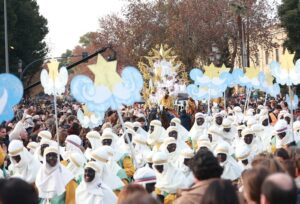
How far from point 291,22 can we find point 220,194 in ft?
146

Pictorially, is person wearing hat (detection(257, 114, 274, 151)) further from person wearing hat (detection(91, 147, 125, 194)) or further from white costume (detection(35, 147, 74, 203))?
white costume (detection(35, 147, 74, 203))

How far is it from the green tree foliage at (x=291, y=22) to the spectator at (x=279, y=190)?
4338 cm

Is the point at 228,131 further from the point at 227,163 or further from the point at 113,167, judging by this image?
the point at 113,167

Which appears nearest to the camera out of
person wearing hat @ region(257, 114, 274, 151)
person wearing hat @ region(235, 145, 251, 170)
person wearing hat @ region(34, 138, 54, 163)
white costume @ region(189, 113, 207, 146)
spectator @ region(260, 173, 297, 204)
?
spectator @ region(260, 173, 297, 204)

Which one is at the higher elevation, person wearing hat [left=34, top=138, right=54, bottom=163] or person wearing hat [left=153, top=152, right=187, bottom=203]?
person wearing hat [left=34, top=138, right=54, bottom=163]

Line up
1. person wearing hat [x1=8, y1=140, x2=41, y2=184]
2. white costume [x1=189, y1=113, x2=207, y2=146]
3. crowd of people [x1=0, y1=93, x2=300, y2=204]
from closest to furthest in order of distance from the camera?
crowd of people [x1=0, y1=93, x2=300, y2=204] → person wearing hat [x1=8, y1=140, x2=41, y2=184] → white costume [x1=189, y1=113, x2=207, y2=146]

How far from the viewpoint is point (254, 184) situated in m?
5.22

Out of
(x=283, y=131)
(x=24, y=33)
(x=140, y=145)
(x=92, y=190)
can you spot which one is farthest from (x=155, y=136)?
(x=24, y=33)

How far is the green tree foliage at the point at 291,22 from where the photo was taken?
47562mm

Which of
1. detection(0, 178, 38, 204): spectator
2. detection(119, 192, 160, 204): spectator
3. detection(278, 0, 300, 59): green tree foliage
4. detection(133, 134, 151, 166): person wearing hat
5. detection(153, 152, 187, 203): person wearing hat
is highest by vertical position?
detection(278, 0, 300, 59): green tree foliage

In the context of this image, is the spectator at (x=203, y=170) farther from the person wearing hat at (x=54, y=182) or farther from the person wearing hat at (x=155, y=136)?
the person wearing hat at (x=155, y=136)

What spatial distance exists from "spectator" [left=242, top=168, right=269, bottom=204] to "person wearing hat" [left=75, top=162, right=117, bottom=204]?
11.1 feet

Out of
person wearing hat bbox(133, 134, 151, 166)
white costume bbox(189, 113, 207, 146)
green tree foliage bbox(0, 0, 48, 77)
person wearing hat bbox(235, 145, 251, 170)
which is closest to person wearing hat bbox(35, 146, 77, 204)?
person wearing hat bbox(235, 145, 251, 170)

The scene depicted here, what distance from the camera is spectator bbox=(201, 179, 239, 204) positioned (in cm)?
461
